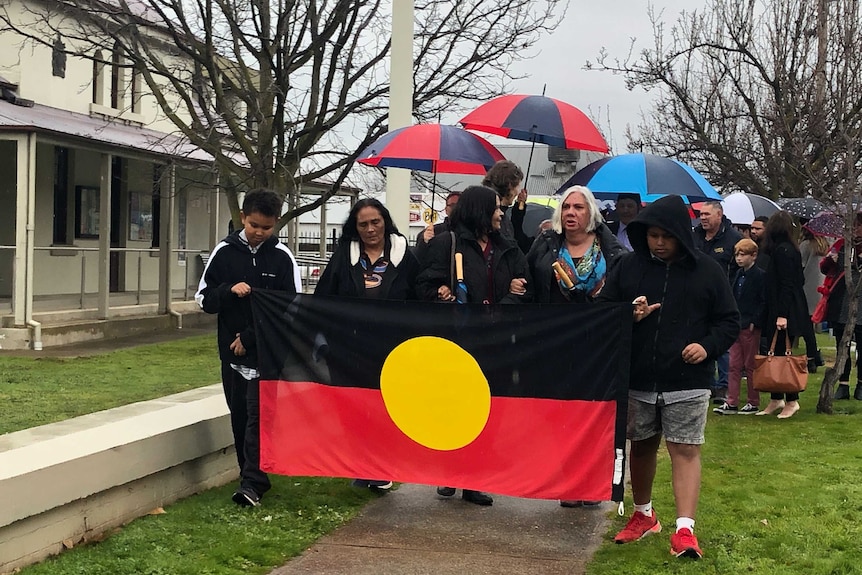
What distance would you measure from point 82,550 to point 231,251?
1921 mm

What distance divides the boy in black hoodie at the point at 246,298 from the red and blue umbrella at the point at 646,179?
283 cm

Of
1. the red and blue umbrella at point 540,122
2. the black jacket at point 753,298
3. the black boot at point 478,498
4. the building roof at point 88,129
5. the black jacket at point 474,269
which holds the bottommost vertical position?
the black boot at point 478,498

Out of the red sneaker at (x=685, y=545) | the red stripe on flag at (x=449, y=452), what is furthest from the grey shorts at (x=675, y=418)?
the red sneaker at (x=685, y=545)

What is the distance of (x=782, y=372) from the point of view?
903 centimetres

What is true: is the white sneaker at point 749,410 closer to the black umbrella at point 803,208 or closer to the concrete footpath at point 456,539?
the concrete footpath at point 456,539

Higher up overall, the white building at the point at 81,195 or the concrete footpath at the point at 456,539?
the white building at the point at 81,195

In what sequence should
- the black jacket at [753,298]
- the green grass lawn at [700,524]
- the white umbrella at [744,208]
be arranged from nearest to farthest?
the green grass lawn at [700,524]
the black jacket at [753,298]
the white umbrella at [744,208]

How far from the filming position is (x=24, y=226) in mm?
14672

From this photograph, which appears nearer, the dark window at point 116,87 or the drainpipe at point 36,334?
the drainpipe at point 36,334

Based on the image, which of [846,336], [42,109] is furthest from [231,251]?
[42,109]

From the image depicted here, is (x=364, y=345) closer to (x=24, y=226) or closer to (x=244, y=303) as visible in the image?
(x=244, y=303)

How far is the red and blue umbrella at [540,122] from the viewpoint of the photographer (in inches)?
320

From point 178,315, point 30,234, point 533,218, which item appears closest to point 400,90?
point 533,218

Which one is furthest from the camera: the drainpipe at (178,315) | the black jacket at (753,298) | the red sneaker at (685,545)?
the drainpipe at (178,315)
